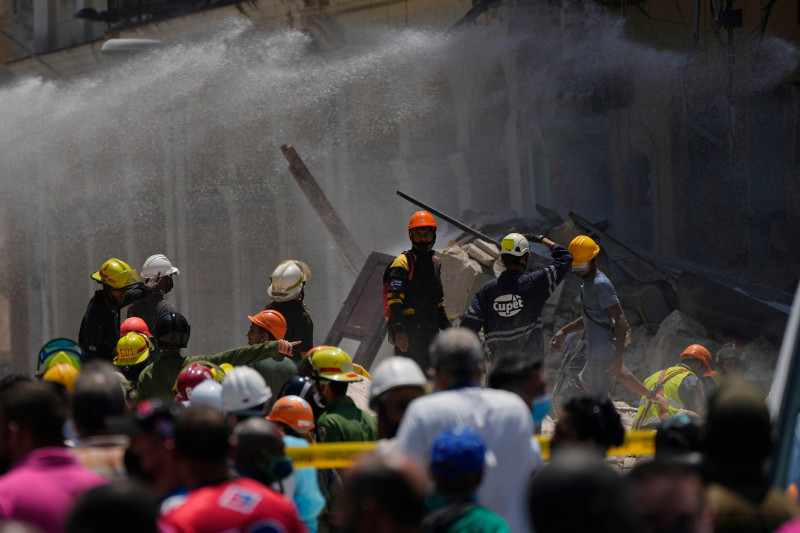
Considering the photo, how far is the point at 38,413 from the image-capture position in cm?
298

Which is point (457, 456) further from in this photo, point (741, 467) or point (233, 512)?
point (741, 467)

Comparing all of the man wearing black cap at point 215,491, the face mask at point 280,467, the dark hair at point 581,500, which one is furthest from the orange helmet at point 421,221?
the dark hair at point 581,500

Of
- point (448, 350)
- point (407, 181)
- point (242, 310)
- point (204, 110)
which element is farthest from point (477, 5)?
point (448, 350)

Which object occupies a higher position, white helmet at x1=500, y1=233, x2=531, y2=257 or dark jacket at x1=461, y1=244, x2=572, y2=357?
white helmet at x1=500, y1=233, x2=531, y2=257

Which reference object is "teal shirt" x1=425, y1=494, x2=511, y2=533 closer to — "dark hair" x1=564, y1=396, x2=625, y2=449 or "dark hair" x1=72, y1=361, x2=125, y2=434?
"dark hair" x1=564, y1=396, x2=625, y2=449

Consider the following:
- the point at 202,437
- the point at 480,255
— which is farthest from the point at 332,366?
the point at 480,255

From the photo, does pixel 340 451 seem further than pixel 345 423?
No

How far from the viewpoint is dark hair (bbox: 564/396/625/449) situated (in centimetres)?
338

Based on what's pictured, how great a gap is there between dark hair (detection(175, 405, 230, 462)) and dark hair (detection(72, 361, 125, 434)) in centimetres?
55

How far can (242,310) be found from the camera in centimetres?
1722

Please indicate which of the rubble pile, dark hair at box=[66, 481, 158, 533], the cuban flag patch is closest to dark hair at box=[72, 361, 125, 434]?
the cuban flag patch

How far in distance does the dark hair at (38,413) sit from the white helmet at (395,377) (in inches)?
55.2

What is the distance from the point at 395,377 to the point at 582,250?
406 cm

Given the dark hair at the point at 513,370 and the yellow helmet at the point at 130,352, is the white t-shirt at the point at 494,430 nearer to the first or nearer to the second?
the dark hair at the point at 513,370
